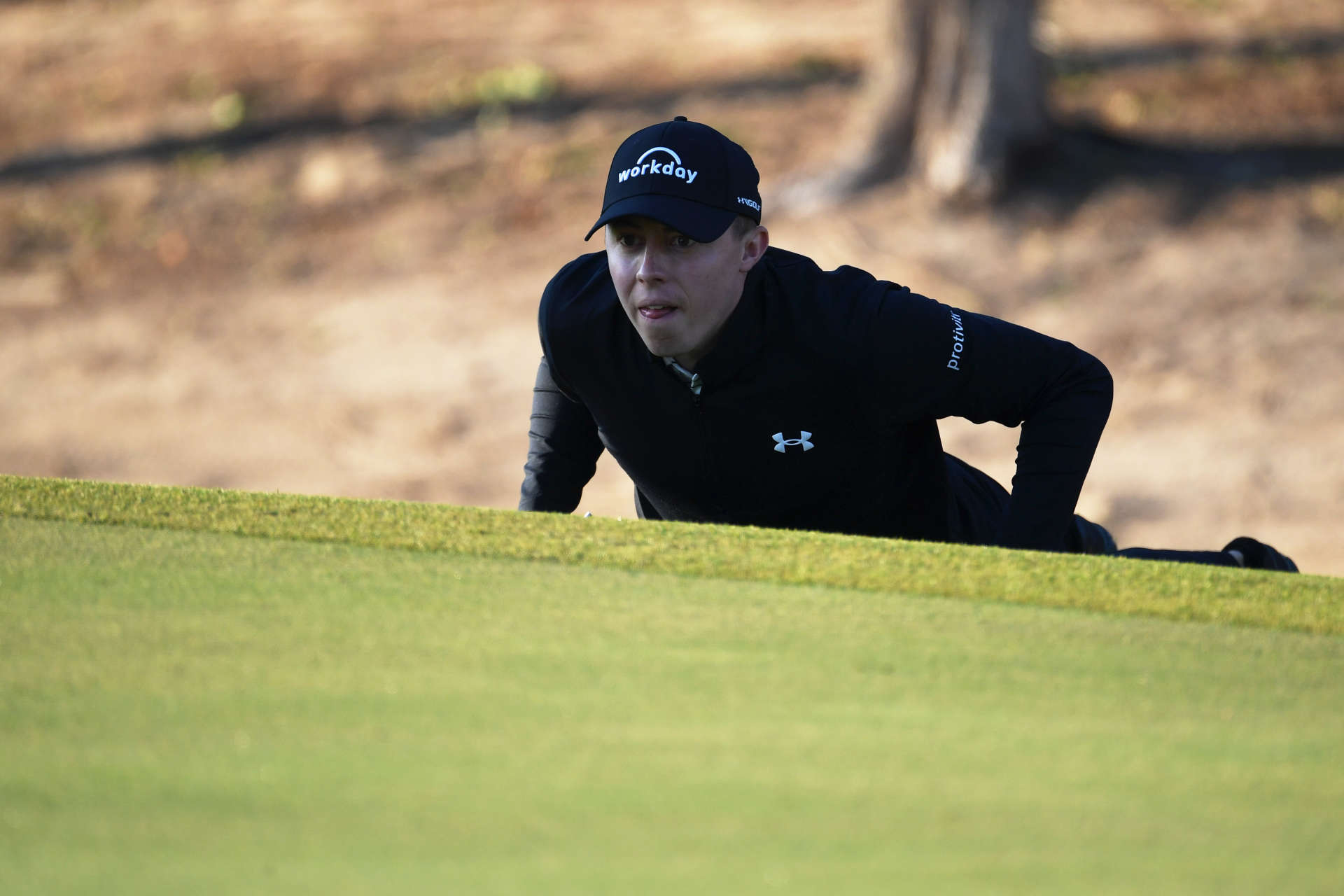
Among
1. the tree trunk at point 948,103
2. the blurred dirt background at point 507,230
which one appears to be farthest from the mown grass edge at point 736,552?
the tree trunk at point 948,103

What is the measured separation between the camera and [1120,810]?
5.42ft

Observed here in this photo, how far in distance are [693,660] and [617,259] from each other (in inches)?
50.7

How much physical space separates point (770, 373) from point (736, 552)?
2.61ft

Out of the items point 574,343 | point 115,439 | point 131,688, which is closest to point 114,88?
point 115,439

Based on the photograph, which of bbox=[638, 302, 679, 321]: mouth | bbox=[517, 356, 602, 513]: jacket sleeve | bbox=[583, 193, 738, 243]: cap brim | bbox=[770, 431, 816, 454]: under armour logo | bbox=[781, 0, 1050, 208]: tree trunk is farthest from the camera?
bbox=[781, 0, 1050, 208]: tree trunk

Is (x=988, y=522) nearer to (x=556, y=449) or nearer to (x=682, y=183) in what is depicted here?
(x=556, y=449)

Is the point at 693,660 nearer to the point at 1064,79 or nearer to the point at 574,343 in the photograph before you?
the point at 574,343

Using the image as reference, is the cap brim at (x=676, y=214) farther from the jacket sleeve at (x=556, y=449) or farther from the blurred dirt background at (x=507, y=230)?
the blurred dirt background at (x=507, y=230)

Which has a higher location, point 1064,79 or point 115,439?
point 1064,79

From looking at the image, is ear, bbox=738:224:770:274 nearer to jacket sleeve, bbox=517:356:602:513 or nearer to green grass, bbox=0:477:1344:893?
jacket sleeve, bbox=517:356:602:513

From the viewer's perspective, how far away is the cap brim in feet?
9.85

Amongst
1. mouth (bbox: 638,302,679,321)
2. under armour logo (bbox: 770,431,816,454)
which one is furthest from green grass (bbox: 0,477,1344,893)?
under armour logo (bbox: 770,431,816,454)

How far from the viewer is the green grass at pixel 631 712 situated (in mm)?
1520

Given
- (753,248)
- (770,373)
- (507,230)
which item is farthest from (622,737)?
(507,230)
